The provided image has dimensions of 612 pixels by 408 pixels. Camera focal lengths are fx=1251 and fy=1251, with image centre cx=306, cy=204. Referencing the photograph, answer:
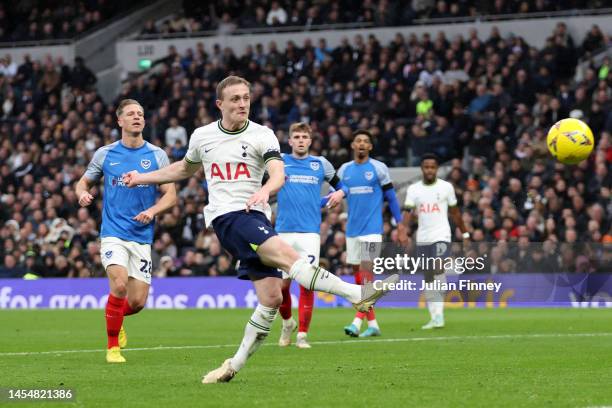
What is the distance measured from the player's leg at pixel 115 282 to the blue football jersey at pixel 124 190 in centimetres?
13

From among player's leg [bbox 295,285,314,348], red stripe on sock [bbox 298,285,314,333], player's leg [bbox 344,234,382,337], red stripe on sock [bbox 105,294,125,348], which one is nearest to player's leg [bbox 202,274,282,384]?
red stripe on sock [bbox 105,294,125,348]

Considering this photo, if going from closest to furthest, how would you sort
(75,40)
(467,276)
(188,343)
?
(188,343), (467,276), (75,40)

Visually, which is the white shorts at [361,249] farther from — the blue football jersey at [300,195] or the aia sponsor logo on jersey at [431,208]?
the blue football jersey at [300,195]

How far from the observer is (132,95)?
120ft

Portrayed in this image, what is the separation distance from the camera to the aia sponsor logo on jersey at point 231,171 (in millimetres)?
9977

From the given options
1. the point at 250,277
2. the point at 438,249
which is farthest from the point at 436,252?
the point at 250,277

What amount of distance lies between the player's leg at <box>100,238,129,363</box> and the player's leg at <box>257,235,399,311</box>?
11.3 ft

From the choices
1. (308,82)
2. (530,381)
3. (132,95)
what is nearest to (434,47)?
(308,82)

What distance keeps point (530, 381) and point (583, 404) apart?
163 cm

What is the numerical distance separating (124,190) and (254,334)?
3.81 meters

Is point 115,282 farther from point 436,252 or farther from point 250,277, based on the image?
point 436,252

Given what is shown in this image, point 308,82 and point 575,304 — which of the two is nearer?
point 575,304

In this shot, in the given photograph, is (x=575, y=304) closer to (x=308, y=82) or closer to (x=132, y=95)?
(x=308, y=82)

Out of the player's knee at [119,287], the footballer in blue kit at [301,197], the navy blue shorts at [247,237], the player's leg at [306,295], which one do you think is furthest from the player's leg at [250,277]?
the footballer in blue kit at [301,197]
